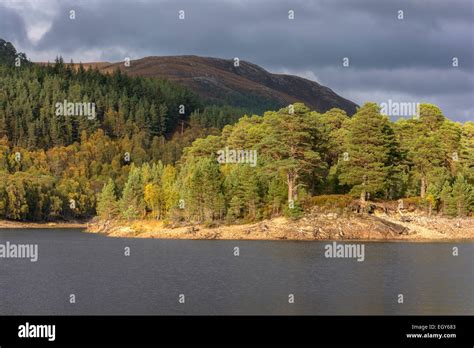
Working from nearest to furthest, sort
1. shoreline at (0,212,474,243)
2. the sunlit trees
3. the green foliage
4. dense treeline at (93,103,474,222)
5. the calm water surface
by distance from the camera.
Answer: the calm water surface, shoreline at (0,212,474,243), the sunlit trees, dense treeline at (93,103,474,222), the green foliage

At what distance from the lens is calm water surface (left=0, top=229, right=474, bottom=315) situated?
50812 mm

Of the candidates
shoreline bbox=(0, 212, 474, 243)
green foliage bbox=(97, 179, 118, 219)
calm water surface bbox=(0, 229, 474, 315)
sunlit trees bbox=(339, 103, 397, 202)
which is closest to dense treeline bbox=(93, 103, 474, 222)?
sunlit trees bbox=(339, 103, 397, 202)

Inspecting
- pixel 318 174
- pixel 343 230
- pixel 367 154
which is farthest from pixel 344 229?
pixel 318 174

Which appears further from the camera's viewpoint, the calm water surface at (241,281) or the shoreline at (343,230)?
the shoreline at (343,230)

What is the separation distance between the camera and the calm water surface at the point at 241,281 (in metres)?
50.8

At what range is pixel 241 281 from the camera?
2509 inches

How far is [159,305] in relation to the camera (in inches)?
2015

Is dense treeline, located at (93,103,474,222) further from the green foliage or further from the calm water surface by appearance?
the calm water surface

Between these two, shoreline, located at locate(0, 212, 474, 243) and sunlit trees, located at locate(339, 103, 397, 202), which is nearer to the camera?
shoreline, located at locate(0, 212, 474, 243)

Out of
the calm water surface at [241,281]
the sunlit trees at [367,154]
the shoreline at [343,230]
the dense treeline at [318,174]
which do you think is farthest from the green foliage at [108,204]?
the calm water surface at [241,281]

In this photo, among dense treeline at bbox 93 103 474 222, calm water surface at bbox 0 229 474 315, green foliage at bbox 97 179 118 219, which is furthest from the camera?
green foliage at bbox 97 179 118 219

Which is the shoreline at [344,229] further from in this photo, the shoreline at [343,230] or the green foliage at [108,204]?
the green foliage at [108,204]
